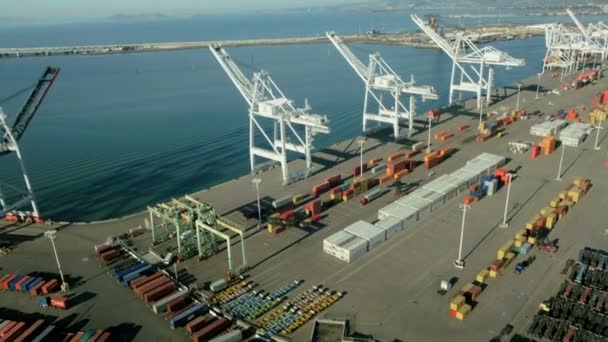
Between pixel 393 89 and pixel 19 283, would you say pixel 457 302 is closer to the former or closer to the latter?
pixel 19 283

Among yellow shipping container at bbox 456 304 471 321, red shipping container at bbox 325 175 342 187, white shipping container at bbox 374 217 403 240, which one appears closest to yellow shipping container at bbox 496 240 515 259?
yellow shipping container at bbox 456 304 471 321

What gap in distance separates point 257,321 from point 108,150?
66.0 meters

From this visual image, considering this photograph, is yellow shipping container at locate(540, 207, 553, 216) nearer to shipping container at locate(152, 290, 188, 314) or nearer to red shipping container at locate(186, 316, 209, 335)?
red shipping container at locate(186, 316, 209, 335)

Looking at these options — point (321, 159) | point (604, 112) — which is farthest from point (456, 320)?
point (604, 112)

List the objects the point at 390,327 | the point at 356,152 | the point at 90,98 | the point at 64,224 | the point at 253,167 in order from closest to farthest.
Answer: the point at 390,327 → the point at 64,224 → the point at 253,167 → the point at 356,152 → the point at 90,98

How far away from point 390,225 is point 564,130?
→ 53.5 metres

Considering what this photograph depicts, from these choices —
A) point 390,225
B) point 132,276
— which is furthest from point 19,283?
point 390,225

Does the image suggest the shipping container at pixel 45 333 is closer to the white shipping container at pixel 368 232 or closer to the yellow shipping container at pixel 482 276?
the white shipping container at pixel 368 232

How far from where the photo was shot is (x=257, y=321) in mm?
36781

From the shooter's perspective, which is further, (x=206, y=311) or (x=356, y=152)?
(x=356, y=152)

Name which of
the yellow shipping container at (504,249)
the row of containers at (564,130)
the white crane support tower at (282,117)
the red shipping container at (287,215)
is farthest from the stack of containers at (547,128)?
the red shipping container at (287,215)

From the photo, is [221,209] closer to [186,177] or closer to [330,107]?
[186,177]

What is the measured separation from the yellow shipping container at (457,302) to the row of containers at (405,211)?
11.3 m

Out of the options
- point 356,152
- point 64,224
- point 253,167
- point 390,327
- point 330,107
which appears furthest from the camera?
point 330,107
